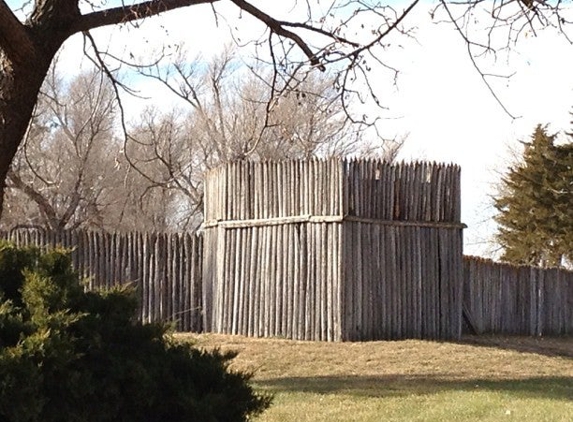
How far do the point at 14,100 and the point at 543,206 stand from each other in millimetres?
28547

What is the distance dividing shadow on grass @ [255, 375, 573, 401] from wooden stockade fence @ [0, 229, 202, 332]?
5.60m

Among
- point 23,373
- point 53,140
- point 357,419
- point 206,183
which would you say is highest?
point 53,140

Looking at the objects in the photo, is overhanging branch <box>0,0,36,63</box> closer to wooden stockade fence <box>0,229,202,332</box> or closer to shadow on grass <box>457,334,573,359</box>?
shadow on grass <box>457,334,573,359</box>

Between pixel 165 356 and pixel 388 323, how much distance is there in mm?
9935

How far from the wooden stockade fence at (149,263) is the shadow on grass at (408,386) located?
5599 mm

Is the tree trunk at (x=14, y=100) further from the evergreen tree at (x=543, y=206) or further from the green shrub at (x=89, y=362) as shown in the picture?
the evergreen tree at (x=543, y=206)

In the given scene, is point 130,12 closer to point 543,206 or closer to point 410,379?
point 410,379

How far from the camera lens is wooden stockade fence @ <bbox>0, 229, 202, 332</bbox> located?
17.9 m

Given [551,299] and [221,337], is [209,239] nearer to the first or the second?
[221,337]

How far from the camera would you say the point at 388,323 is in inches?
619

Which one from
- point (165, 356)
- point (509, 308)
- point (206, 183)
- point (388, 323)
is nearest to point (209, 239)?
point (206, 183)

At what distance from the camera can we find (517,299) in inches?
794

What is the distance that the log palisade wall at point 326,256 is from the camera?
15.5m

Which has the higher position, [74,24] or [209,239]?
[74,24]
